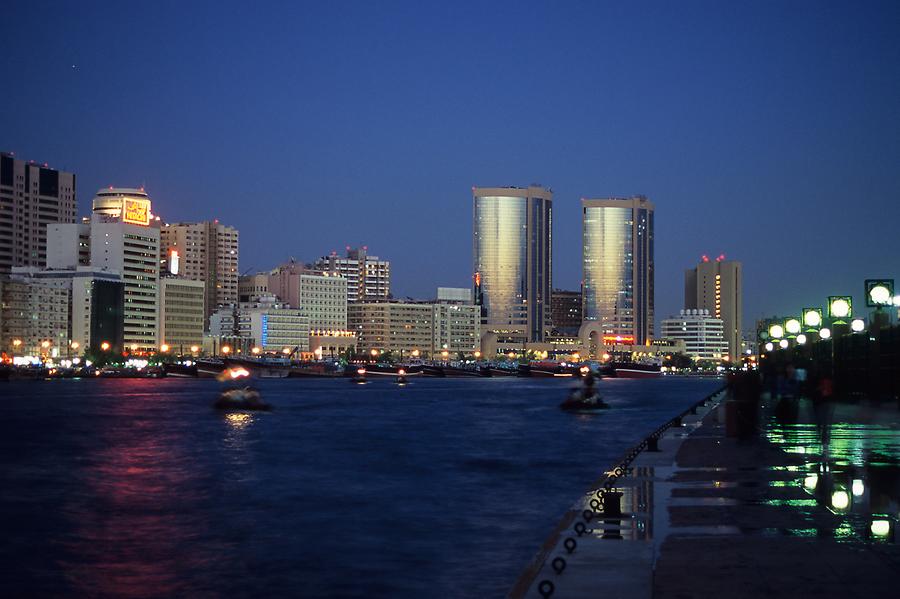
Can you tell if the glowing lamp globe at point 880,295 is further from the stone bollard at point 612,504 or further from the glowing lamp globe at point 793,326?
the glowing lamp globe at point 793,326

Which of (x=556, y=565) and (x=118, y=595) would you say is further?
(x=118, y=595)

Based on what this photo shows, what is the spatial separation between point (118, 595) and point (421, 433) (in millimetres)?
43327

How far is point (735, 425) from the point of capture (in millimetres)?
34344

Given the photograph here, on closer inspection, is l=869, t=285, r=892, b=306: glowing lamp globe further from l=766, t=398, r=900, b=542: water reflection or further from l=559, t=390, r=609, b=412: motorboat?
l=559, t=390, r=609, b=412: motorboat

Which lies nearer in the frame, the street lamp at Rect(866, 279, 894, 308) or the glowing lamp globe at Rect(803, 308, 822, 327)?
the street lamp at Rect(866, 279, 894, 308)

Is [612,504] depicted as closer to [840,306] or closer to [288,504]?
[288,504]

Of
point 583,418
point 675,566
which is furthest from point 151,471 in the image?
point 583,418

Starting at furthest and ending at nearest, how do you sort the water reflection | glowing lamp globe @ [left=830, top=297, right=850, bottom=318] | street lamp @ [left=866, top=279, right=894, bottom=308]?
glowing lamp globe @ [left=830, top=297, right=850, bottom=318] → street lamp @ [left=866, top=279, right=894, bottom=308] → the water reflection

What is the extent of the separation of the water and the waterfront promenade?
261 cm

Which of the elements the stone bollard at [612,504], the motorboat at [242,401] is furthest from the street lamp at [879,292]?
the motorboat at [242,401]

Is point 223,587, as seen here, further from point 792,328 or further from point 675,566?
point 792,328

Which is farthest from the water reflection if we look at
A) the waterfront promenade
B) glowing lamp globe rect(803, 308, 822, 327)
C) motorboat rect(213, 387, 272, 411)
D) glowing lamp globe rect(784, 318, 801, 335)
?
A: motorboat rect(213, 387, 272, 411)

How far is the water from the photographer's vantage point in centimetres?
2072

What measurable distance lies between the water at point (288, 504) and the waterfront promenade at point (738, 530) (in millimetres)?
2613
